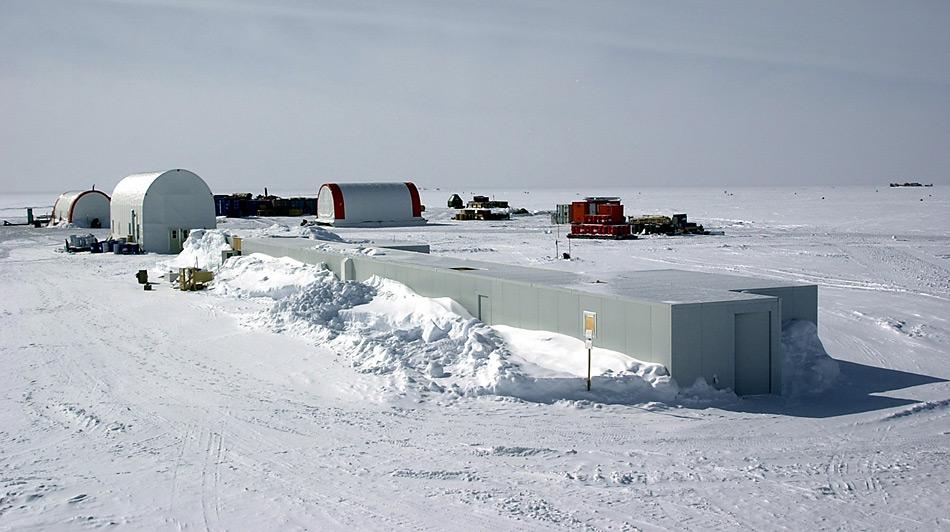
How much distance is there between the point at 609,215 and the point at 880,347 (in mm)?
29278

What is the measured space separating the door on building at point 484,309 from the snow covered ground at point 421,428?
50cm

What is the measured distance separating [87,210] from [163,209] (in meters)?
24.0

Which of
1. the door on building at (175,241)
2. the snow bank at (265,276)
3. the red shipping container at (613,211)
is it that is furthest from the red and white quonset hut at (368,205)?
the snow bank at (265,276)

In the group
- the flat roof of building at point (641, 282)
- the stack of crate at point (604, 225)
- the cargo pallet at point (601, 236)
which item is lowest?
the flat roof of building at point (641, 282)

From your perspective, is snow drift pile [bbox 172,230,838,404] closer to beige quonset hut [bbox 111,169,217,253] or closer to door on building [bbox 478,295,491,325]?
door on building [bbox 478,295,491,325]

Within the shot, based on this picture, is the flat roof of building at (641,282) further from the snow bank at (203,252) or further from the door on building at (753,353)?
the snow bank at (203,252)

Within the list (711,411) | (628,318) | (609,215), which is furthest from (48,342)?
(609,215)

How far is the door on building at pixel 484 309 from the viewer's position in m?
17.3

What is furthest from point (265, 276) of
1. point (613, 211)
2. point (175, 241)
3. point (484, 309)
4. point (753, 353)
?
point (613, 211)

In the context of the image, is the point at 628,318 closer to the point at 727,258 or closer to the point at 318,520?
the point at 318,520

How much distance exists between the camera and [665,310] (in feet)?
43.7

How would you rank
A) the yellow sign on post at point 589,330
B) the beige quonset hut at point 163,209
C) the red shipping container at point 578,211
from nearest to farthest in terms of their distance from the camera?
1. the yellow sign on post at point 589,330
2. the beige quonset hut at point 163,209
3. the red shipping container at point 578,211

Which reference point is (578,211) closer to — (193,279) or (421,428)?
(193,279)

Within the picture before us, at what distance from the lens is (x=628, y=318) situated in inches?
552
